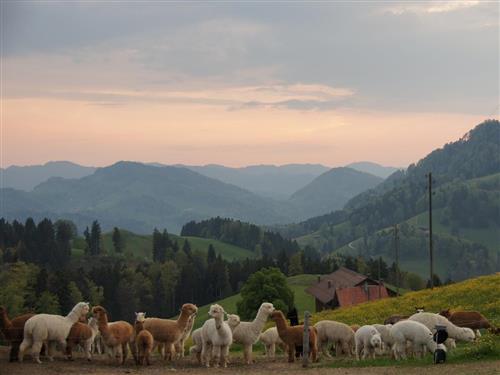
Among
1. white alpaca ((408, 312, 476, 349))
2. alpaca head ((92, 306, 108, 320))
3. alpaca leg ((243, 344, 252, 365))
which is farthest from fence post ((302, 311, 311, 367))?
alpaca head ((92, 306, 108, 320))

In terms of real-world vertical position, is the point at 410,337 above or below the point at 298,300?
below

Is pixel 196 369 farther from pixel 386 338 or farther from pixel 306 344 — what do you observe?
pixel 386 338

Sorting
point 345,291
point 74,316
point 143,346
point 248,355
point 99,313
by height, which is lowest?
point 248,355

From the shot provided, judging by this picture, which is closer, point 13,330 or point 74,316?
point 13,330

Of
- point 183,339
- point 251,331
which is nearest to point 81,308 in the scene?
point 183,339

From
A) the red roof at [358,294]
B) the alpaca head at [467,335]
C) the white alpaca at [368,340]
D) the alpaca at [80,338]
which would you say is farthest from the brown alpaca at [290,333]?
the red roof at [358,294]

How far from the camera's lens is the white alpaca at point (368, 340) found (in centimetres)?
2195

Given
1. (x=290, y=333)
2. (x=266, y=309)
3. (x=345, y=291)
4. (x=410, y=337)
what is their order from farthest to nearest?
1. (x=345, y=291)
2. (x=266, y=309)
3. (x=290, y=333)
4. (x=410, y=337)

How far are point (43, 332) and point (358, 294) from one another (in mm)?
66031

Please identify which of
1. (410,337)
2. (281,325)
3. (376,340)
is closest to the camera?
(410,337)

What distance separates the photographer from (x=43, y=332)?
2086 cm

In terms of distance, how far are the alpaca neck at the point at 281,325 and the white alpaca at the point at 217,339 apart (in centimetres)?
165

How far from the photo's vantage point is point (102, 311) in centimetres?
2189

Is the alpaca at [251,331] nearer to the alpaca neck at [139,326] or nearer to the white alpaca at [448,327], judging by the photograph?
the alpaca neck at [139,326]
